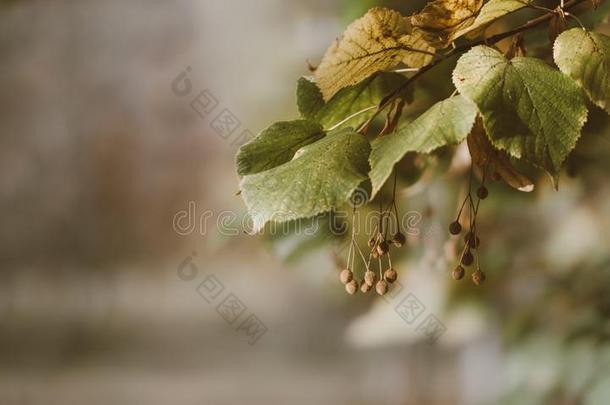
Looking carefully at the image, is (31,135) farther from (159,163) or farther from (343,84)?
(343,84)

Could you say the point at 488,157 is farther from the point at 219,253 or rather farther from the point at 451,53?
the point at 219,253

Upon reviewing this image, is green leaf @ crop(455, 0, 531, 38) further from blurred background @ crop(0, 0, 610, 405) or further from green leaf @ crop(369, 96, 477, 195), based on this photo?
blurred background @ crop(0, 0, 610, 405)

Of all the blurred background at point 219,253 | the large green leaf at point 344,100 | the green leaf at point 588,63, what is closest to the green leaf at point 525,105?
the green leaf at point 588,63

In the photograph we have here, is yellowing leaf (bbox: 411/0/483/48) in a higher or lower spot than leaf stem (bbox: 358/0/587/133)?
higher

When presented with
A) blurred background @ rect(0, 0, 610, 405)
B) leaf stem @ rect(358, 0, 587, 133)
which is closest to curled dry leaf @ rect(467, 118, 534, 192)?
leaf stem @ rect(358, 0, 587, 133)

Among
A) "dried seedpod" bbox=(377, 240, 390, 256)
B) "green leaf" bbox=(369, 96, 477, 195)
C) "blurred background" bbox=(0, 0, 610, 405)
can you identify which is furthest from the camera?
"blurred background" bbox=(0, 0, 610, 405)
